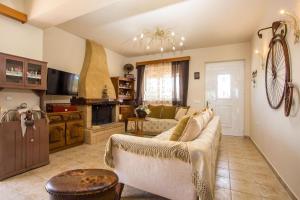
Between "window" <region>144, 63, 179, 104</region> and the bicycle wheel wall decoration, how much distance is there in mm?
3469

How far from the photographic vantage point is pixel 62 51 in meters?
4.40

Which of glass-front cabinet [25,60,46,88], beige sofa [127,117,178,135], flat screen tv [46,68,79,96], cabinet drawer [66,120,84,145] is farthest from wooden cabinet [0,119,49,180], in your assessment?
beige sofa [127,117,178,135]

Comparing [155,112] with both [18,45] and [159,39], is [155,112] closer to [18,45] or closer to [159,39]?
[159,39]

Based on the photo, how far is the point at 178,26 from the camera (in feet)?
13.3

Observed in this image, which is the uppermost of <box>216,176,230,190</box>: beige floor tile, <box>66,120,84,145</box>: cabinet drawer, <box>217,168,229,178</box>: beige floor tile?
<box>66,120,84,145</box>: cabinet drawer

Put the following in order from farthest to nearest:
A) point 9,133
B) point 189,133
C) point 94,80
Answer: point 94,80, point 9,133, point 189,133

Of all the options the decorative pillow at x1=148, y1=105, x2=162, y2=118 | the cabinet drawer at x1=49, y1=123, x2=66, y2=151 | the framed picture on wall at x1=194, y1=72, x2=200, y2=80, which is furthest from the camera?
the framed picture on wall at x1=194, y1=72, x2=200, y2=80

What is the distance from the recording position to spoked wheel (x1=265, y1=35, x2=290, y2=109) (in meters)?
2.20

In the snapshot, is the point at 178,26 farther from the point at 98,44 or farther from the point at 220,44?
the point at 98,44

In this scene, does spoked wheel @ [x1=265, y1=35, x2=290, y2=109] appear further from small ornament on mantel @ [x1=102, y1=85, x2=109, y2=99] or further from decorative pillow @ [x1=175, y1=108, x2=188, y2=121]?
small ornament on mantel @ [x1=102, y1=85, x2=109, y2=99]

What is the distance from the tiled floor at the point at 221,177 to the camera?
80.9 inches

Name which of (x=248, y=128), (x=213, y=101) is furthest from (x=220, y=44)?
(x=248, y=128)

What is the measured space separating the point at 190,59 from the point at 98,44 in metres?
3.01

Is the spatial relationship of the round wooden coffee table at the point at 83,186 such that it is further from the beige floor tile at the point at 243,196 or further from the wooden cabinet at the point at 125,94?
the wooden cabinet at the point at 125,94
